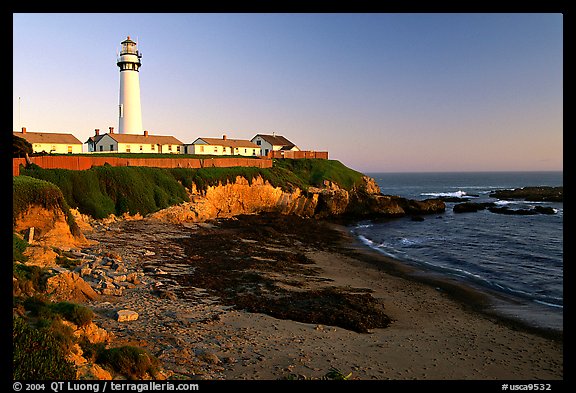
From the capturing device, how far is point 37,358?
19.6 ft

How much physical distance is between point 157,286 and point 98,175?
1992 centimetres

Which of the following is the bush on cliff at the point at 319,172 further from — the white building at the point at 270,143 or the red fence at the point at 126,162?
the white building at the point at 270,143

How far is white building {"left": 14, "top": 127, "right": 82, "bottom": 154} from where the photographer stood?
165 feet

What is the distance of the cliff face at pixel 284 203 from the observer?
36.8 m

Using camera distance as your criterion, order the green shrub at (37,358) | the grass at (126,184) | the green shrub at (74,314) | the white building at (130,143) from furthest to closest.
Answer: the white building at (130,143), the grass at (126,184), the green shrub at (74,314), the green shrub at (37,358)

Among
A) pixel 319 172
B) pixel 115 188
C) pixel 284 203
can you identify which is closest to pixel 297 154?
pixel 319 172

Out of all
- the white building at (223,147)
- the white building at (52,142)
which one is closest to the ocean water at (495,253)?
the white building at (223,147)

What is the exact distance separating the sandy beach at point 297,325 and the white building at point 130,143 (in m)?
34.9

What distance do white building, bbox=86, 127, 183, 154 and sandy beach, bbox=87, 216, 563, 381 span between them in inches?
1375

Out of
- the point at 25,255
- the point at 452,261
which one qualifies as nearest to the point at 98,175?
the point at 25,255

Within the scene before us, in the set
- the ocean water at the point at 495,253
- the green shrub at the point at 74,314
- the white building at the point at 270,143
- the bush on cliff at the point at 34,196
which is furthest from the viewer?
the white building at the point at 270,143

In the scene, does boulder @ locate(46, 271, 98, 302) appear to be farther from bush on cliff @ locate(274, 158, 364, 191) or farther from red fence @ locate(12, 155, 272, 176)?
bush on cliff @ locate(274, 158, 364, 191)

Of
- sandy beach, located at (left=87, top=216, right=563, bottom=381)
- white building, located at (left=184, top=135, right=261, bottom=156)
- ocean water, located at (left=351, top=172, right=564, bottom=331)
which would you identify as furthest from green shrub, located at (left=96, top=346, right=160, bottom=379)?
white building, located at (left=184, top=135, right=261, bottom=156)
